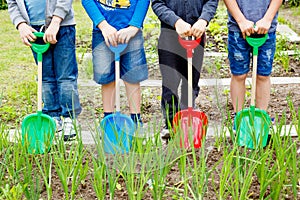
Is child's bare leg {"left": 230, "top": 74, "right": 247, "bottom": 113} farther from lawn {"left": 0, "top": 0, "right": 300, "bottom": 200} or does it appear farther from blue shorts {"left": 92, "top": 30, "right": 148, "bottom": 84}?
blue shorts {"left": 92, "top": 30, "right": 148, "bottom": 84}

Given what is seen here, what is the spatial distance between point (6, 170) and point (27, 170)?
419mm

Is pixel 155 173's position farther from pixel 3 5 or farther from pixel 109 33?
pixel 3 5

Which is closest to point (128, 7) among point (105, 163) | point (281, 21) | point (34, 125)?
point (34, 125)

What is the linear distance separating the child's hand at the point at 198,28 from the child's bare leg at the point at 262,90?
51 centimetres

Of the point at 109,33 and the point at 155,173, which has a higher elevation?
the point at 109,33

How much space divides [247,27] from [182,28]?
379 mm

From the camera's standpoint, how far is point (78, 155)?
2762mm

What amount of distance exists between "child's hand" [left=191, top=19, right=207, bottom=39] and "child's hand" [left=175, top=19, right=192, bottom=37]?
27mm

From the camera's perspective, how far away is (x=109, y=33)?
10.9ft

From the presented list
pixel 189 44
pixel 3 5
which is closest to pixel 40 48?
pixel 189 44

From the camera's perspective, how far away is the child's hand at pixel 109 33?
130 inches

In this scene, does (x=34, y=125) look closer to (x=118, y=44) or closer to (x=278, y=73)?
(x=118, y=44)

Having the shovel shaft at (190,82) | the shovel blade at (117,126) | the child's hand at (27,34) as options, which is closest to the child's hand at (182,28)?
the shovel shaft at (190,82)

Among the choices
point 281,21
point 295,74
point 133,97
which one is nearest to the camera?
point 133,97
